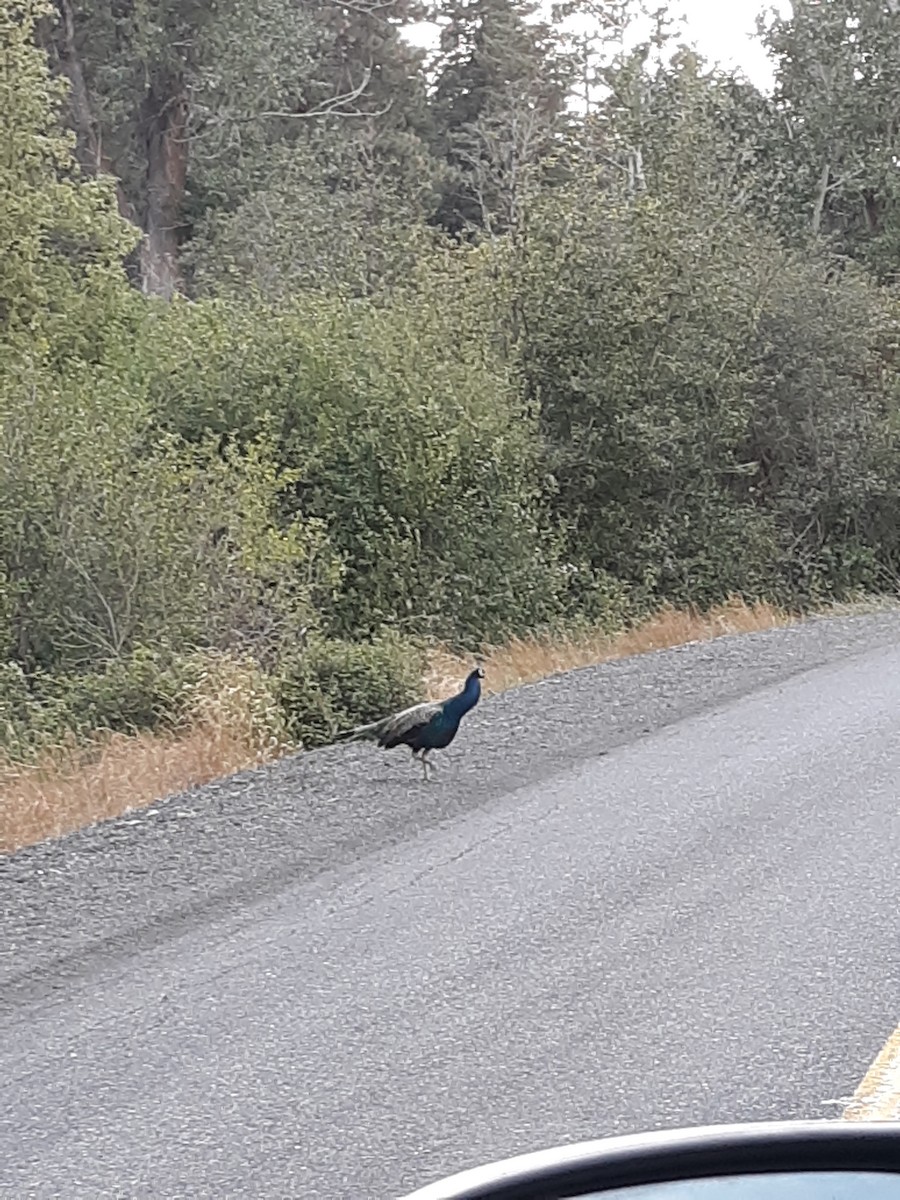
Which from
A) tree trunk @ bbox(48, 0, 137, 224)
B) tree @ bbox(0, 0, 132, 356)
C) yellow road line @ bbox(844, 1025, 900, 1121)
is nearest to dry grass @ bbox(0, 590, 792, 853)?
yellow road line @ bbox(844, 1025, 900, 1121)

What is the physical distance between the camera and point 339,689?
1337 cm

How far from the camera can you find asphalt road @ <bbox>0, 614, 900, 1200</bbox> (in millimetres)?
4977

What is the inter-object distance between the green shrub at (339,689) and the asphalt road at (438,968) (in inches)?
71.3

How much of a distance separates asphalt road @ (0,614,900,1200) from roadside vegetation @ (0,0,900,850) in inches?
78.1

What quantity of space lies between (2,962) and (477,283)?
15815mm

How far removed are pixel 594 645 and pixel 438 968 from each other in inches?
470

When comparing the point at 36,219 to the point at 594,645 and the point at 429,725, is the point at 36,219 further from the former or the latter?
the point at 429,725

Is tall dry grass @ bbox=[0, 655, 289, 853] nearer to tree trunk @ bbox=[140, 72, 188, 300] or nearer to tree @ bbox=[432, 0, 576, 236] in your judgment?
tree trunk @ bbox=[140, 72, 188, 300]

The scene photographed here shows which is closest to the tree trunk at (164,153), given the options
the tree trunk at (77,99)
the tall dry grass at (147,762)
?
the tree trunk at (77,99)

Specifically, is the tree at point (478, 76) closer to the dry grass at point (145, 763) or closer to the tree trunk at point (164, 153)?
the tree trunk at point (164, 153)

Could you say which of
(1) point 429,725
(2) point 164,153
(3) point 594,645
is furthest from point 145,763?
(2) point 164,153

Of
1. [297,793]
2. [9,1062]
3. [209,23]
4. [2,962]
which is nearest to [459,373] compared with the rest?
[297,793]

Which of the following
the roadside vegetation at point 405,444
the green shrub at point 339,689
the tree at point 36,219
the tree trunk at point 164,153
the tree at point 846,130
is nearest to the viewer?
the green shrub at point 339,689

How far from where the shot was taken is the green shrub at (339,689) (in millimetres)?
13000
